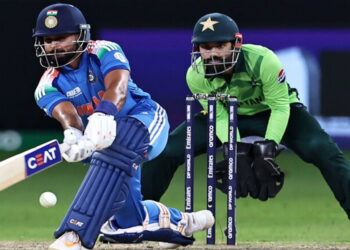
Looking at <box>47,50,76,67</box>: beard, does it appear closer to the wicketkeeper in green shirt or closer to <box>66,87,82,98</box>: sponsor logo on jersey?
<box>66,87,82,98</box>: sponsor logo on jersey

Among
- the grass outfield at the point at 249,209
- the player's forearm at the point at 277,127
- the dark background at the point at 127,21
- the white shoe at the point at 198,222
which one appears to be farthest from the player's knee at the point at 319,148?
the dark background at the point at 127,21

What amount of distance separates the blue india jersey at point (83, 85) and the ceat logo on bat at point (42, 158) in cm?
73

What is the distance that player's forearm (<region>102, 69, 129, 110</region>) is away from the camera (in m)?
5.46

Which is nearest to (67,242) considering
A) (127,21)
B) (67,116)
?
(67,116)

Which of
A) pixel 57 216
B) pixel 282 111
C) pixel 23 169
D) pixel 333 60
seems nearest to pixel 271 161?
pixel 282 111

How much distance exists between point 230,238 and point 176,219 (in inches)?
22.0

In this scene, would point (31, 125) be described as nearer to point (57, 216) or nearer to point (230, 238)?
point (57, 216)

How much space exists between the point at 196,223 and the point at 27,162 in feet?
4.36

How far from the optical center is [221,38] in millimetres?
6449

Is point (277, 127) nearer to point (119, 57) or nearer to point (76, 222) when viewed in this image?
point (119, 57)

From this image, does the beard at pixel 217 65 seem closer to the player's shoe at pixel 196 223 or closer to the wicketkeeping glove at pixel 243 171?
the wicketkeeping glove at pixel 243 171

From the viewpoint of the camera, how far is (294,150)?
22.4 ft

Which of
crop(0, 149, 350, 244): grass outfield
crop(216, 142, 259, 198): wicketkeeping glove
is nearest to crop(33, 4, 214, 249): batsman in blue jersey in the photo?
crop(216, 142, 259, 198): wicketkeeping glove

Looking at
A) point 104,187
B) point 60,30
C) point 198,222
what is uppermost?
point 60,30
